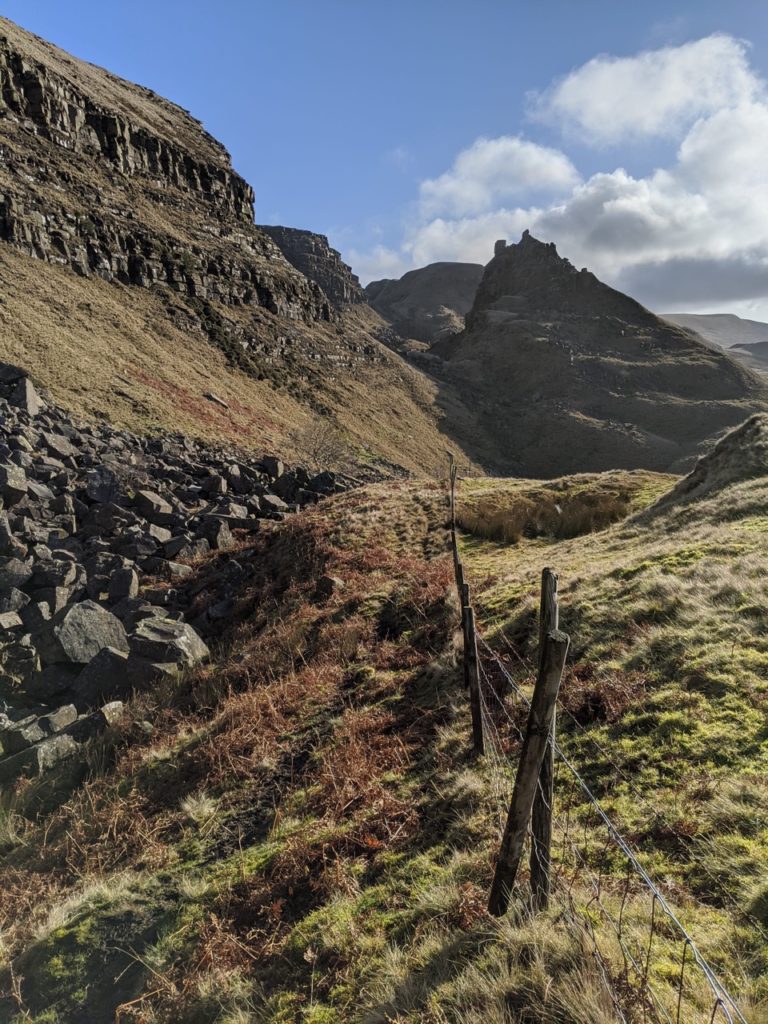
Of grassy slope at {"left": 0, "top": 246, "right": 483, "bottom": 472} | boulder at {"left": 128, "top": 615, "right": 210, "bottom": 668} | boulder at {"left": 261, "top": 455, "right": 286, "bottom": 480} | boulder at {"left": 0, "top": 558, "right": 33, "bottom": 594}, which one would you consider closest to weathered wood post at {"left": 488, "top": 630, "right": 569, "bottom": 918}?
boulder at {"left": 128, "top": 615, "right": 210, "bottom": 668}

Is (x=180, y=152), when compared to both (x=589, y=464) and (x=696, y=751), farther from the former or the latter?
(x=696, y=751)

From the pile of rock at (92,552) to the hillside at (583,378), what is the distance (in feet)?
203

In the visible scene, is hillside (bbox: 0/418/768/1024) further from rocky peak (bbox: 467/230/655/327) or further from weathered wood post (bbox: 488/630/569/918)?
rocky peak (bbox: 467/230/655/327)

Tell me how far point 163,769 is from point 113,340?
47.0 metres

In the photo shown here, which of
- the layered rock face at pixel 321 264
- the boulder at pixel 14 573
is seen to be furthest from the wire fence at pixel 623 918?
the layered rock face at pixel 321 264

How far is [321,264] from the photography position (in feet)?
622

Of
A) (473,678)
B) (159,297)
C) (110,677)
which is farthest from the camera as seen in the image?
(159,297)

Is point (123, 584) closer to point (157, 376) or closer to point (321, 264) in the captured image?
point (157, 376)

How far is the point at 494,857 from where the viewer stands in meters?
5.09

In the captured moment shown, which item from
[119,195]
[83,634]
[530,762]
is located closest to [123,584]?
[83,634]

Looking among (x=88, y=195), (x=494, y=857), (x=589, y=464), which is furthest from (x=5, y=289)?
(x=589, y=464)

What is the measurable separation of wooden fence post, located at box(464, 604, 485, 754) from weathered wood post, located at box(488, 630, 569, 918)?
2680 millimetres

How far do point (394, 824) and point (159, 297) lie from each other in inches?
2583

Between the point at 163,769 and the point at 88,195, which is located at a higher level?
the point at 88,195
